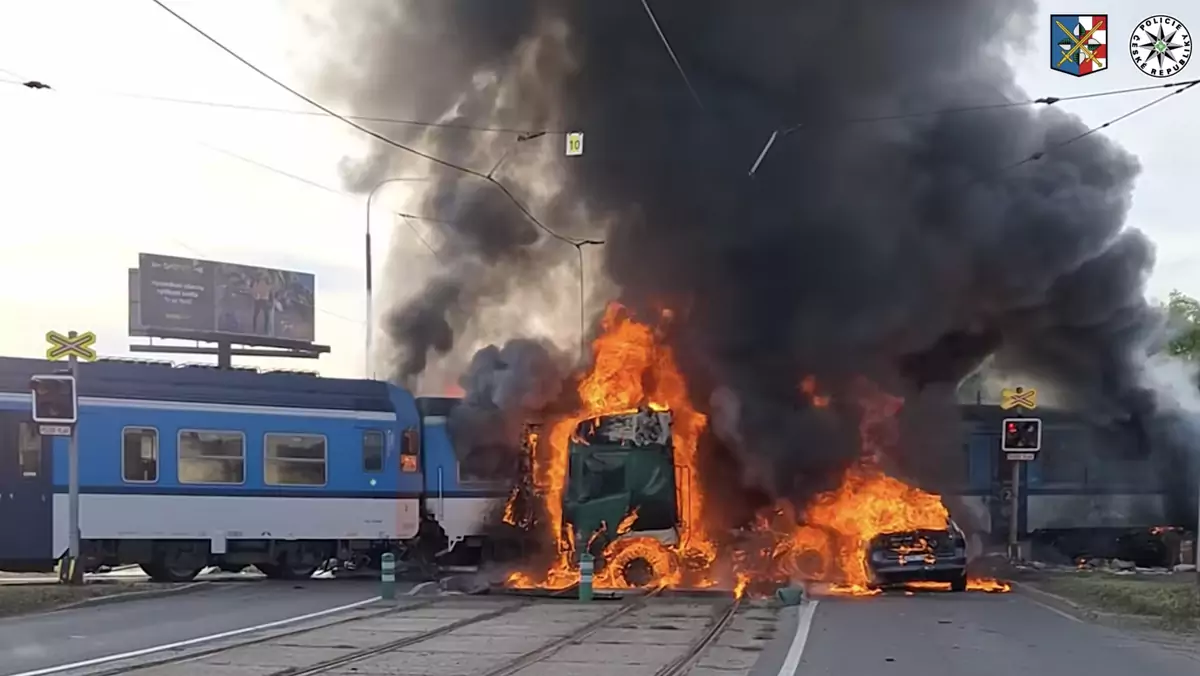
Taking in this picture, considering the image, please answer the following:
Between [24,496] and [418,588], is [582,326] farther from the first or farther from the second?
[24,496]

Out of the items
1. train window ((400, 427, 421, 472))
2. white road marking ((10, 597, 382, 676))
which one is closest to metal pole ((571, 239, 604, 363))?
train window ((400, 427, 421, 472))

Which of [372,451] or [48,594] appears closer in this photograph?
[48,594]

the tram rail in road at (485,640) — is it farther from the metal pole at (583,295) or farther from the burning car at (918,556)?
the metal pole at (583,295)

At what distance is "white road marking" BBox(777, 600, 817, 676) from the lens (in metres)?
11.8

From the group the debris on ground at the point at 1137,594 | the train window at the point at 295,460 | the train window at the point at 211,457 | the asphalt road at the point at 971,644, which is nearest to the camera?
the asphalt road at the point at 971,644

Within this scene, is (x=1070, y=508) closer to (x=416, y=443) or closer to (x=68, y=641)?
(x=416, y=443)

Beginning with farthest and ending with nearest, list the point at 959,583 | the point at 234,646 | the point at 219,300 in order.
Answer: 1. the point at 219,300
2. the point at 959,583
3. the point at 234,646

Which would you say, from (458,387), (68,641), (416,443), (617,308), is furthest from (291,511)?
(68,641)

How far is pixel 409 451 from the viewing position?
78.3 feet

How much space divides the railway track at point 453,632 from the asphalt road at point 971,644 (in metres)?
1.13

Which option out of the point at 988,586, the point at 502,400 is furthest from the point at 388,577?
the point at 988,586

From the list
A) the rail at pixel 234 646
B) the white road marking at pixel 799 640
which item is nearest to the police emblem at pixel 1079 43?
the white road marking at pixel 799 640

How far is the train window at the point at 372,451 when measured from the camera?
Answer: 76.8 feet

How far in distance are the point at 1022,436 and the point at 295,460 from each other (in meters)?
12.3
